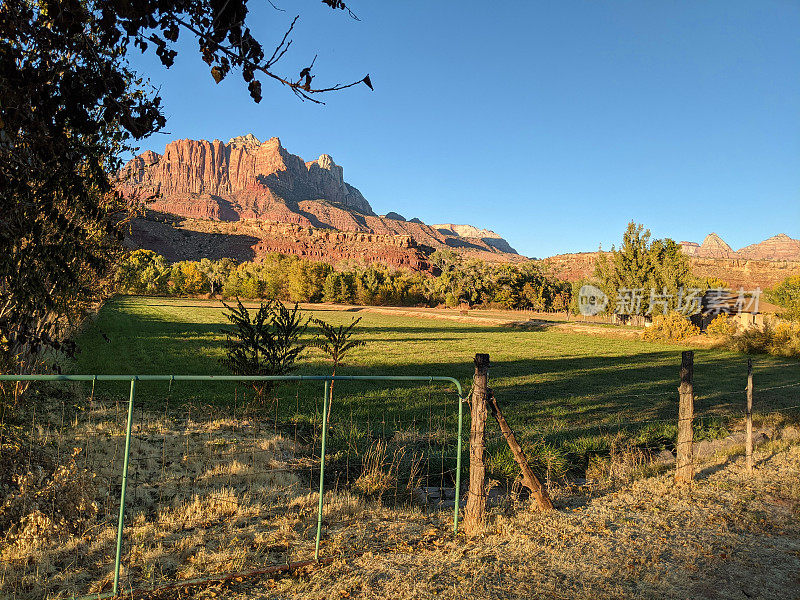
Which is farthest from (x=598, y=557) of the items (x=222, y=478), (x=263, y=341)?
(x=263, y=341)

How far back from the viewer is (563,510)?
5699 millimetres

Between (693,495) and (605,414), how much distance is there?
19.8 ft

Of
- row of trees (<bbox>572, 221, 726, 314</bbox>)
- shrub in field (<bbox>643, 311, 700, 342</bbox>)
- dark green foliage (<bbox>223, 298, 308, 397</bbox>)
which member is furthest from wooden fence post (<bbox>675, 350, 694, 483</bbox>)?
row of trees (<bbox>572, 221, 726, 314</bbox>)

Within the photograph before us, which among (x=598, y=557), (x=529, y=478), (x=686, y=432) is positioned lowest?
(x=598, y=557)

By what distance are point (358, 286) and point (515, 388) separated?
67.9 m

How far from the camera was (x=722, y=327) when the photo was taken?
3297 cm

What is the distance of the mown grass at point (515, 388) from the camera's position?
31.7 feet

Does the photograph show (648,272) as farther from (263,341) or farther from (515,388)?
(263,341)

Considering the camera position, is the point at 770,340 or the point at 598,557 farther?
the point at 770,340

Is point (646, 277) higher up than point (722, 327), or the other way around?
point (646, 277)

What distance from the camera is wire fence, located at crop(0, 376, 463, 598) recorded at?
4.09m

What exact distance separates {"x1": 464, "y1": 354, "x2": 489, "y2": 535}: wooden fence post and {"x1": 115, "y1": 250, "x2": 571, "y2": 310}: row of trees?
75.7 m

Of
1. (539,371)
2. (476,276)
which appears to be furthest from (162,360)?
(476,276)

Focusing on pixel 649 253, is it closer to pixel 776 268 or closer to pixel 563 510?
pixel 563 510
